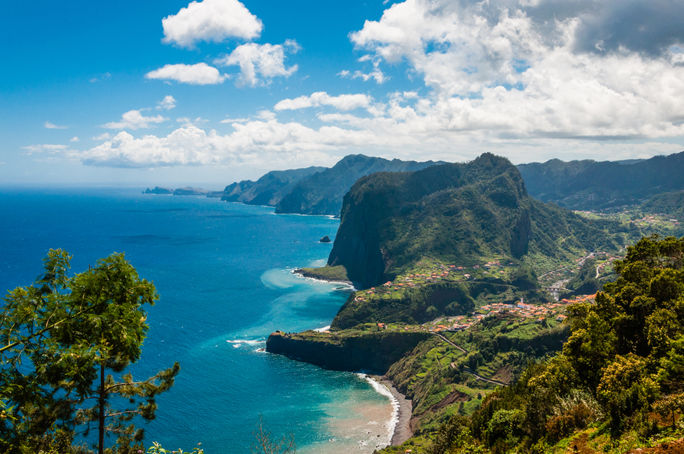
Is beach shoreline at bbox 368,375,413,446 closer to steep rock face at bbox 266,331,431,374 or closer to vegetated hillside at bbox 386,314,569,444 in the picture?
vegetated hillside at bbox 386,314,569,444

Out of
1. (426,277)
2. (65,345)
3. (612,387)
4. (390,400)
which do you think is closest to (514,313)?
(426,277)

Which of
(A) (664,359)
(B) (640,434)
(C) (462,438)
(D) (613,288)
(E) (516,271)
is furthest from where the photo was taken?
(E) (516,271)

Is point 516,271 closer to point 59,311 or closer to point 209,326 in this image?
point 209,326

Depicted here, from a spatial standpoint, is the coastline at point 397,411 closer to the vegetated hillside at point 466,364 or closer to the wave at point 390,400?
the wave at point 390,400

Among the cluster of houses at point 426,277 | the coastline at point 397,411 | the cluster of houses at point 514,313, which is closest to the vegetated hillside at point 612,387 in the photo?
the coastline at point 397,411

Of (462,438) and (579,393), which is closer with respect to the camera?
(579,393)

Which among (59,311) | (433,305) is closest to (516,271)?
(433,305)

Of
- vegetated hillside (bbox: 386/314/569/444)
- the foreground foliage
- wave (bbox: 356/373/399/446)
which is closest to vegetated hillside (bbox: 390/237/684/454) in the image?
the foreground foliage
